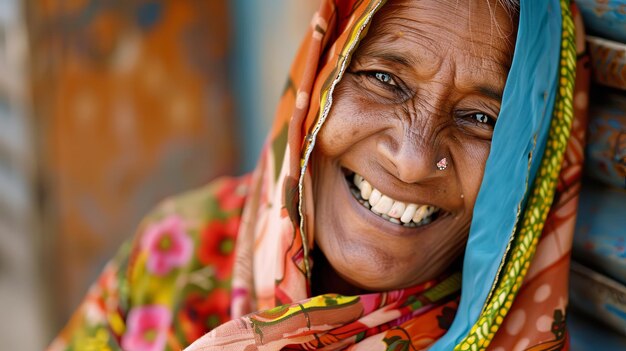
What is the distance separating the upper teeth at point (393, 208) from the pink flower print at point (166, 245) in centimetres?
71

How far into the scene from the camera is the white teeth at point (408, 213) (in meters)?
1.93

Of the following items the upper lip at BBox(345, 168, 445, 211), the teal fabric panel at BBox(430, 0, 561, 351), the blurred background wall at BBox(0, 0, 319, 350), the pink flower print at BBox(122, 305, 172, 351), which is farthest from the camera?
the blurred background wall at BBox(0, 0, 319, 350)

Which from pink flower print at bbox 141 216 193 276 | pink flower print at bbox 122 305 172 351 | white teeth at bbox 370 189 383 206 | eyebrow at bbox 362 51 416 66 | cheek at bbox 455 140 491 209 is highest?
eyebrow at bbox 362 51 416 66

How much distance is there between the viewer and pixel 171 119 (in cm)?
461

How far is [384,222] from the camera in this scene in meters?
1.95

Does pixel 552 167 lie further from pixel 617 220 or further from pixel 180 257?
pixel 180 257

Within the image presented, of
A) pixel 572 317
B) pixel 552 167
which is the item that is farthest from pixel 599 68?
pixel 572 317

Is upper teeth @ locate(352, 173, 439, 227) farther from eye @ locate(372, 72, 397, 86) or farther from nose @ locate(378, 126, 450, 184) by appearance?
eye @ locate(372, 72, 397, 86)

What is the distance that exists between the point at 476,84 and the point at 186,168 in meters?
3.14

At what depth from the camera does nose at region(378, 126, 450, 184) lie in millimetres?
1815

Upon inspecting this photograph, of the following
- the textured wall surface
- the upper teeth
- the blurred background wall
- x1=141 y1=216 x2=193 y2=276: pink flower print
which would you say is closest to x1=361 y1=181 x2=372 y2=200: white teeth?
the upper teeth

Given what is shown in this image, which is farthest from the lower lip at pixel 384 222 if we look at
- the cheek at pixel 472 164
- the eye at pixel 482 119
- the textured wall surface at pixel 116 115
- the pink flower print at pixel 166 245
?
the textured wall surface at pixel 116 115

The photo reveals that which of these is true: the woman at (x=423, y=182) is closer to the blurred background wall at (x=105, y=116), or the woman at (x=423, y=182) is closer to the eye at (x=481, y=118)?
the eye at (x=481, y=118)

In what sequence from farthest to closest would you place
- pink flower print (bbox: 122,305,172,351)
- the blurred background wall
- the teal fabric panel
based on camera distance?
the blurred background wall < pink flower print (bbox: 122,305,172,351) < the teal fabric panel
